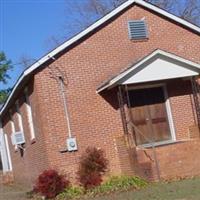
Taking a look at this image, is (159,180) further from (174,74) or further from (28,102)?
(28,102)

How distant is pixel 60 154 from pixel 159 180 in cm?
336

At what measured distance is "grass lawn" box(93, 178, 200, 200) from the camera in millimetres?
13171

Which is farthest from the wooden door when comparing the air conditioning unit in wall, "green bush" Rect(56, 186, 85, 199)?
the air conditioning unit in wall

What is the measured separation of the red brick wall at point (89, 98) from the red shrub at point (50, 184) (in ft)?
3.41

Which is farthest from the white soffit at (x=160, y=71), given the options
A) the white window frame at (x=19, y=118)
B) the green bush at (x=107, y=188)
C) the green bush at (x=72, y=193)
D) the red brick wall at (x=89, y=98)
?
the white window frame at (x=19, y=118)

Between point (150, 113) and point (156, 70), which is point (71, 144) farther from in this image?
point (156, 70)

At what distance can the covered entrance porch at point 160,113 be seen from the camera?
1731 cm

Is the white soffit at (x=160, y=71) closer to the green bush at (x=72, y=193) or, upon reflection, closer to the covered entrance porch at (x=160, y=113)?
the covered entrance porch at (x=160, y=113)

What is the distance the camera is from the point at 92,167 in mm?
17750

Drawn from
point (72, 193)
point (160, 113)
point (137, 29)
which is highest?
point (137, 29)

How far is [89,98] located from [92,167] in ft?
7.72

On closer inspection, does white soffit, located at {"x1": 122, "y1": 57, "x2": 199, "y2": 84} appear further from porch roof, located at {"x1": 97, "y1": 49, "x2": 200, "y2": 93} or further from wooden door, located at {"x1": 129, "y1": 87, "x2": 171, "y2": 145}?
wooden door, located at {"x1": 129, "y1": 87, "x2": 171, "y2": 145}

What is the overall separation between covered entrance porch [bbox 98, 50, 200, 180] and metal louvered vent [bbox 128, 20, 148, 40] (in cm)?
181

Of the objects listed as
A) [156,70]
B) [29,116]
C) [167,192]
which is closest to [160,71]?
[156,70]
